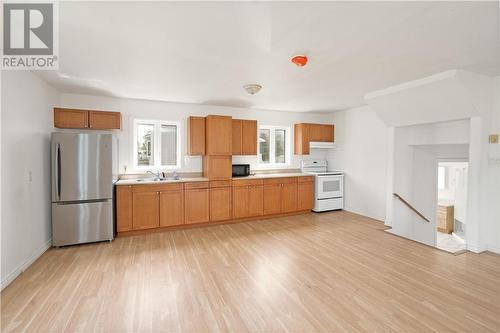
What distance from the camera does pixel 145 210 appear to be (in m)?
4.16

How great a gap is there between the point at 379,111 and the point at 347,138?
4.99 ft

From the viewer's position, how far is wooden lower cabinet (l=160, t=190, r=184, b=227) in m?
4.29

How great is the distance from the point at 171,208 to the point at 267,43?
3.29 metres

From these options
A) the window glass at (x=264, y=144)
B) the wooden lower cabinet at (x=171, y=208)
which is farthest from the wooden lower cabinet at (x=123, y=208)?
the window glass at (x=264, y=144)

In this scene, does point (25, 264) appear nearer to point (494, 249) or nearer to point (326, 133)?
point (326, 133)

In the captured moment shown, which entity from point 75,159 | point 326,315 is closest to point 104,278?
point 75,159

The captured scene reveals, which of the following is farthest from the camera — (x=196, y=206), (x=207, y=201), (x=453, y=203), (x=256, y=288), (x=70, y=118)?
(x=453, y=203)

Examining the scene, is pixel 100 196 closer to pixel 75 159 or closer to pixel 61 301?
pixel 75 159

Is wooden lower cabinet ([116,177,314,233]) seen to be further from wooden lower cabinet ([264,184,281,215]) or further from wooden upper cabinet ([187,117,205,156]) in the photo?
wooden upper cabinet ([187,117,205,156])

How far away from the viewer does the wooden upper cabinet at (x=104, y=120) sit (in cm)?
409

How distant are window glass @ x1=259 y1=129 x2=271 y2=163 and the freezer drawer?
3.45 metres

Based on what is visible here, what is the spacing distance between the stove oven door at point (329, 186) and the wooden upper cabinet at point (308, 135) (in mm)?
793

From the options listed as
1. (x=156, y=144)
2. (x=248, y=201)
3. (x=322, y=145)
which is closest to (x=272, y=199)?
(x=248, y=201)

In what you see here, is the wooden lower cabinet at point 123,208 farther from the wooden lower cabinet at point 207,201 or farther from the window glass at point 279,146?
the window glass at point 279,146
